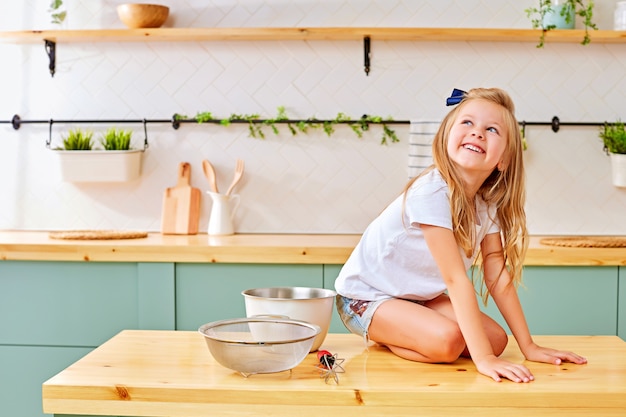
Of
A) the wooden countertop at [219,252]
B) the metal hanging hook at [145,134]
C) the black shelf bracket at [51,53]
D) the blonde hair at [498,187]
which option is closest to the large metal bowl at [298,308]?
the blonde hair at [498,187]

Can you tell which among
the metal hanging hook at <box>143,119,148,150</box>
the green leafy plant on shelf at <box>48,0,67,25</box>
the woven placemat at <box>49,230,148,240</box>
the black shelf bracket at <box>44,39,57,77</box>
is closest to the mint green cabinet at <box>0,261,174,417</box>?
the woven placemat at <box>49,230,148,240</box>

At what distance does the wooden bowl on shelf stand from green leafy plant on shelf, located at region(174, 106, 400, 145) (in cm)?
40

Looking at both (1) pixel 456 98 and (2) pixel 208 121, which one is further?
(2) pixel 208 121

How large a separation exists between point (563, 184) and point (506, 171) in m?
1.72

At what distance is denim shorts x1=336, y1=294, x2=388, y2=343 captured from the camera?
1.82 meters

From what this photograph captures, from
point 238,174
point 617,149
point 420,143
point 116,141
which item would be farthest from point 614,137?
point 116,141

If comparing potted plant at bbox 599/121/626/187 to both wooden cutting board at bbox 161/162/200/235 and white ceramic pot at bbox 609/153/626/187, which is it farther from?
wooden cutting board at bbox 161/162/200/235

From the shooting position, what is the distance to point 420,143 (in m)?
3.37

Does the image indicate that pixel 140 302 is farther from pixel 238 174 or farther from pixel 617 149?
pixel 617 149

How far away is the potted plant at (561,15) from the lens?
333 centimetres

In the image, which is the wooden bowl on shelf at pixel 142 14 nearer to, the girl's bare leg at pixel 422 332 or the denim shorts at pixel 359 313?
the denim shorts at pixel 359 313

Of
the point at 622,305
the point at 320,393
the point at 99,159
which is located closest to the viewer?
the point at 320,393

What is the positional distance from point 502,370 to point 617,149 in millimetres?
2075

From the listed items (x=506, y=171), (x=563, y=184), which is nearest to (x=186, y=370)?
(x=506, y=171)
